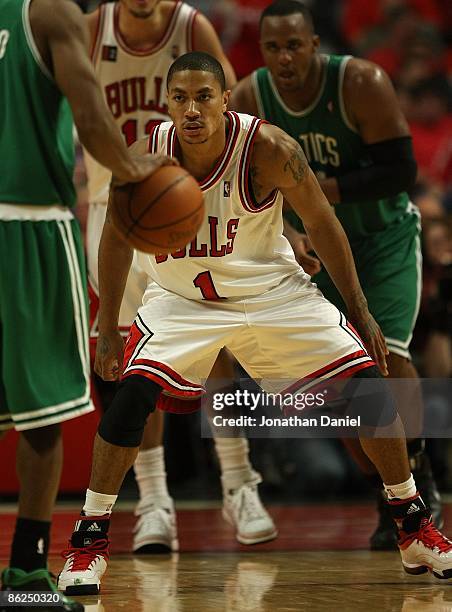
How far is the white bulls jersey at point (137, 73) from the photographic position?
5.24 meters

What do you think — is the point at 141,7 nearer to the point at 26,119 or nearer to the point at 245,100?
the point at 245,100

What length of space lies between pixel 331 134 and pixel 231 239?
1.09m

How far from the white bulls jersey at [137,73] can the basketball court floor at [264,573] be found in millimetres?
1657

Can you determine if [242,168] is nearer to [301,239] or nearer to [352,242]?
[301,239]

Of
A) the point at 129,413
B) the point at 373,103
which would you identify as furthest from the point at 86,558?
the point at 373,103

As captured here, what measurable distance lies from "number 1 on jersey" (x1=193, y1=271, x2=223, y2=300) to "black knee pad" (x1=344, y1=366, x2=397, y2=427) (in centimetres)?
59

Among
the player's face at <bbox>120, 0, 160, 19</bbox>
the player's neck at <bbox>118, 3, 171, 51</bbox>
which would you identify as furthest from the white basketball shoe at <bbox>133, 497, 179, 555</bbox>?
the player's face at <bbox>120, 0, 160, 19</bbox>

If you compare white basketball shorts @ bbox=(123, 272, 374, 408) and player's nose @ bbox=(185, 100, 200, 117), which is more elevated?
player's nose @ bbox=(185, 100, 200, 117)

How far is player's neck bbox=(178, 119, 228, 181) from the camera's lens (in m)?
4.11

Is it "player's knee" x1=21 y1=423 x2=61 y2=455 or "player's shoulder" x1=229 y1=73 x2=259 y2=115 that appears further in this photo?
"player's shoulder" x1=229 y1=73 x2=259 y2=115

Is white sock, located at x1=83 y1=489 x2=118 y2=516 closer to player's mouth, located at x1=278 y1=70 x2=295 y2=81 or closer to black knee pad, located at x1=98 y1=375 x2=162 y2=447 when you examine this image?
black knee pad, located at x1=98 y1=375 x2=162 y2=447

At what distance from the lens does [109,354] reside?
4086 mm

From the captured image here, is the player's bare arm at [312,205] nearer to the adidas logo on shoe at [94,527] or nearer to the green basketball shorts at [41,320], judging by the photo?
the green basketball shorts at [41,320]

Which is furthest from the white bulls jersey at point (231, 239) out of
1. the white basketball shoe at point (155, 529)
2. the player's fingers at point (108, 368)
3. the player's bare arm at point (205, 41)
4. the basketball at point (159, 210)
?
the white basketball shoe at point (155, 529)
